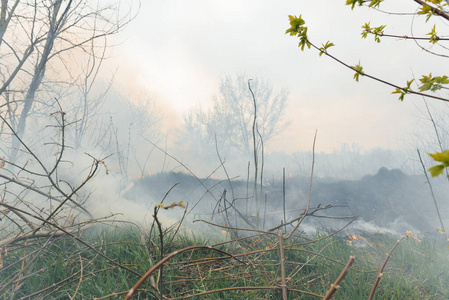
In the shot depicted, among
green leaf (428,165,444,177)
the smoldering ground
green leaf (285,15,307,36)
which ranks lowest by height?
the smoldering ground

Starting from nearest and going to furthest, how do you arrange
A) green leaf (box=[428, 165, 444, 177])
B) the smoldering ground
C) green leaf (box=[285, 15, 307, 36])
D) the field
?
green leaf (box=[428, 165, 444, 177]) → green leaf (box=[285, 15, 307, 36]) → the field → the smoldering ground

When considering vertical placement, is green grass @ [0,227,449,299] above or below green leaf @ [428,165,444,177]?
below

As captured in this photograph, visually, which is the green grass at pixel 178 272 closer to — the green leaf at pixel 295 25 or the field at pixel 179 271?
the field at pixel 179 271

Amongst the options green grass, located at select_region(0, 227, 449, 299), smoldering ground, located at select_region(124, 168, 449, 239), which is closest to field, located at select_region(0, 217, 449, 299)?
green grass, located at select_region(0, 227, 449, 299)

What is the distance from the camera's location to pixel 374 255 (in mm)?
4281

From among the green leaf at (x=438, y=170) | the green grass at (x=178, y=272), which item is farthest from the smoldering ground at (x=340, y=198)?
the green leaf at (x=438, y=170)

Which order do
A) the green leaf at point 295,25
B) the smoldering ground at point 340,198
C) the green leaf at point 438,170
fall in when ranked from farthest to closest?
the smoldering ground at point 340,198 < the green leaf at point 295,25 < the green leaf at point 438,170

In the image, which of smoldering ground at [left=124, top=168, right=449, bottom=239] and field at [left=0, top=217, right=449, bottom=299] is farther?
smoldering ground at [left=124, top=168, right=449, bottom=239]

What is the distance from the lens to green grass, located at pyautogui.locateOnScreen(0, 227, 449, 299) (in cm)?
203

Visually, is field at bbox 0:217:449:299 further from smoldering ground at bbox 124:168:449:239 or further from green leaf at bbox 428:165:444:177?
smoldering ground at bbox 124:168:449:239

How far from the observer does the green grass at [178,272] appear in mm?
2029

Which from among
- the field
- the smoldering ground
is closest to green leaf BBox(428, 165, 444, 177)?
the field

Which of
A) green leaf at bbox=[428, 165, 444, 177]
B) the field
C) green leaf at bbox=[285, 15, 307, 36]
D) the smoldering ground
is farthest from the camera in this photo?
the smoldering ground

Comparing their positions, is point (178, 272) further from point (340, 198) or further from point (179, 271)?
Answer: point (340, 198)
